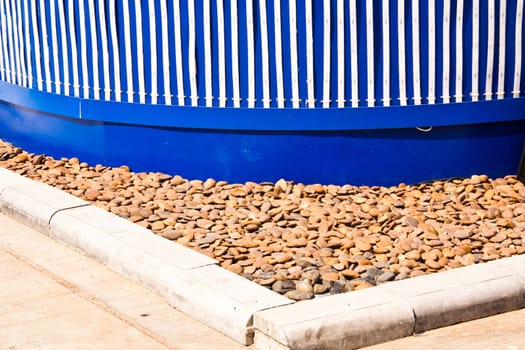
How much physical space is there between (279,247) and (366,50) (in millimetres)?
1735

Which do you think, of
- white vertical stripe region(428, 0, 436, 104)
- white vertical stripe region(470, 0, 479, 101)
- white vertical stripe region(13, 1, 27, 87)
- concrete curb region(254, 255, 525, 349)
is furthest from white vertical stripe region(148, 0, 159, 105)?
concrete curb region(254, 255, 525, 349)

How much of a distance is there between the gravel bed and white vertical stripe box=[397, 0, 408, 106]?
2.15 feet

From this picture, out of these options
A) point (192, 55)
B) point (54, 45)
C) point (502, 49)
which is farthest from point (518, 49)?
point (54, 45)

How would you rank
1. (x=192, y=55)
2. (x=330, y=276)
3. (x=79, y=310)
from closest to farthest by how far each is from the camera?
(x=79, y=310) → (x=330, y=276) → (x=192, y=55)

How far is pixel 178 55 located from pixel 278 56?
753mm

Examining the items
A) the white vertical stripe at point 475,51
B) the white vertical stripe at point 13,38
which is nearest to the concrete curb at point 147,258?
the white vertical stripe at point 13,38

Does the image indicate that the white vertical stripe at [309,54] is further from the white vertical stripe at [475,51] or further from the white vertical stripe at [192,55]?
the white vertical stripe at [475,51]

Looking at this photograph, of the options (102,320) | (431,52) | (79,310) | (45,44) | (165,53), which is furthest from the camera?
(45,44)

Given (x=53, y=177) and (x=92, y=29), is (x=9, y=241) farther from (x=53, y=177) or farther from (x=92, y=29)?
(x=92, y=29)

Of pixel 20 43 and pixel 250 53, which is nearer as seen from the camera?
pixel 250 53

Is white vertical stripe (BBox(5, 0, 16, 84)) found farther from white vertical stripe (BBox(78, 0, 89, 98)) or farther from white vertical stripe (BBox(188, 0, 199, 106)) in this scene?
white vertical stripe (BBox(188, 0, 199, 106))

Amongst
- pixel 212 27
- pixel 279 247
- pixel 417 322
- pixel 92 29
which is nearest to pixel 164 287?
pixel 279 247

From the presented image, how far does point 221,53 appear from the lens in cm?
731

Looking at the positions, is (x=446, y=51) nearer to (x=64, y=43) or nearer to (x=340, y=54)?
(x=340, y=54)
